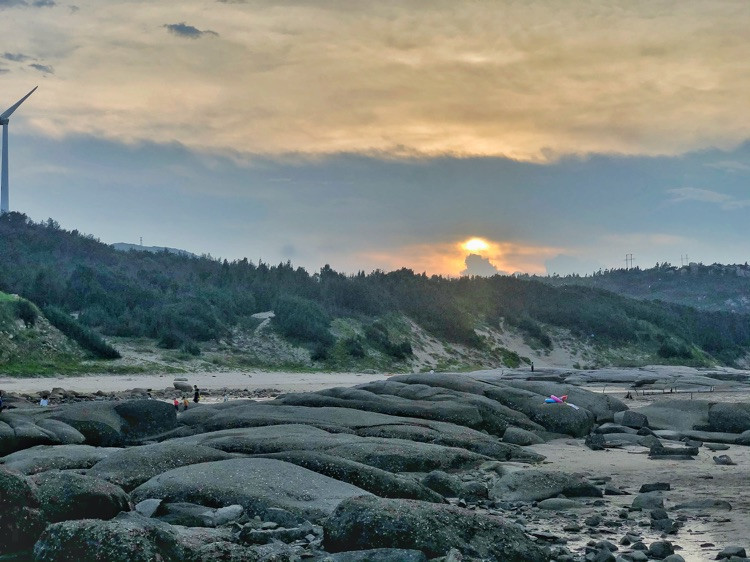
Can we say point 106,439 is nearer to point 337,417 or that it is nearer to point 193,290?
point 337,417

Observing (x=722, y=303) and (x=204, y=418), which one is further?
(x=722, y=303)

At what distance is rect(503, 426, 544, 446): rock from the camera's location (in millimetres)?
23000

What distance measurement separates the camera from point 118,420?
22.5m

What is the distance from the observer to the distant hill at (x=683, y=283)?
5664 inches

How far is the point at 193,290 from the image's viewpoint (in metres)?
60.7

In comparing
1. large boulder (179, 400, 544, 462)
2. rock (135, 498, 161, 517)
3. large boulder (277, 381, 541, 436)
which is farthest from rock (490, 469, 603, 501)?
large boulder (277, 381, 541, 436)

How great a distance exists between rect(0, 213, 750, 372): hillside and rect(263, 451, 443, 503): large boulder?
90.7ft

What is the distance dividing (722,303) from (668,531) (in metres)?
138

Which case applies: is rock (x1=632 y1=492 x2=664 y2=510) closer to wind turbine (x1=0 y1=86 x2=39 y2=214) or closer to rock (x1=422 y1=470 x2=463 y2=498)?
rock (x1=422 y1=470 x2=463 y2=498)

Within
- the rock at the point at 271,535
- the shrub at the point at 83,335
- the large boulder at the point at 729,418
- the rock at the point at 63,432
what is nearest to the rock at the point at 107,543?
the rock at the point at 271,535

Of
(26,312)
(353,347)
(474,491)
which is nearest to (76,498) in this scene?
(474,491)

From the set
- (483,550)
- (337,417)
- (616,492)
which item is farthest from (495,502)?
(337,417)

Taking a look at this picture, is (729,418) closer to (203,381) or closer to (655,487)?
(655,487)

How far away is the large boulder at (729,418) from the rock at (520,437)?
20.3ft
